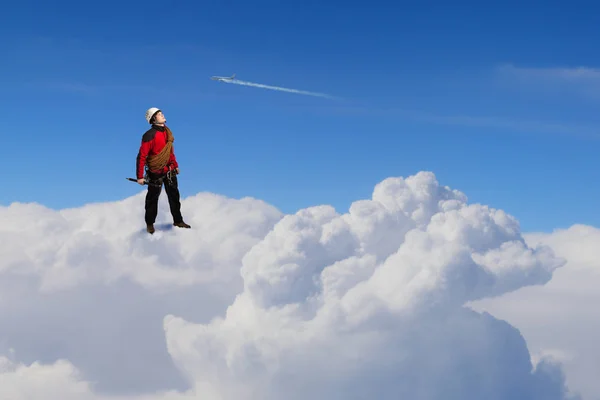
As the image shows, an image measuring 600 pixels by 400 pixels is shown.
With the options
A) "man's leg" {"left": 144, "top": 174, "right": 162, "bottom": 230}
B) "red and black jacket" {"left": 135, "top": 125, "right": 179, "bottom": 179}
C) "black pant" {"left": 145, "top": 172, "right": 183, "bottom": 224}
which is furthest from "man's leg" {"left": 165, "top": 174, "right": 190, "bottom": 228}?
"red and black jacket" {"left": 135, "top": 125, "right": 179, "bottom": 179}

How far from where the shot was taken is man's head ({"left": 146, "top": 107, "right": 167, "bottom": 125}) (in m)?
32.4

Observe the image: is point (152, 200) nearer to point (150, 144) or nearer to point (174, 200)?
point (174, 200)

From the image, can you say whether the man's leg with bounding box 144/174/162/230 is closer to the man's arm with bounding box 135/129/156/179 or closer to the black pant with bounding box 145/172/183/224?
the black pant with bounding box 145/172/183/224

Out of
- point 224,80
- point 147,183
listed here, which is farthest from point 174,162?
point 224,80

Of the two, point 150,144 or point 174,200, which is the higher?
point 150,144

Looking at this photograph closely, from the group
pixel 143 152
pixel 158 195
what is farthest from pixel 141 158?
pixel 158 195

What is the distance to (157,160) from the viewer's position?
107 feet

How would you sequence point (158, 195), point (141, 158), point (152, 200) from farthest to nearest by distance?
point (152, 200)
point (158, 195)
point (141, 158)

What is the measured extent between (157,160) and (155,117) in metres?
1.81

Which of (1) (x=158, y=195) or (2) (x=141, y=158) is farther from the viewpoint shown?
(1) (x=158, y=195)

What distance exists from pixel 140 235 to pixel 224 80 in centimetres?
829

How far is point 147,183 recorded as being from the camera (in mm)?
33000

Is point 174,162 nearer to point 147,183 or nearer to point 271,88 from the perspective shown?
point 147,183

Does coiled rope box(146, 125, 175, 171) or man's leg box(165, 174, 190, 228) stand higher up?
coiled rope box(146, 125, 175, 171)
